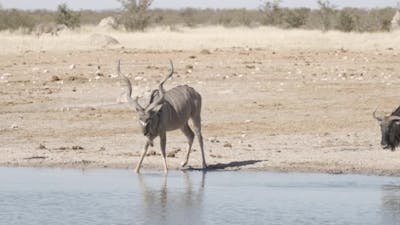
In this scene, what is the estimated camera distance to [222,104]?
21.1 metres

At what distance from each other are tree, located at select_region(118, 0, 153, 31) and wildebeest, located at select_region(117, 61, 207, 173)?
33894mm

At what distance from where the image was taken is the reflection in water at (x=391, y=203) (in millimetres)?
11398

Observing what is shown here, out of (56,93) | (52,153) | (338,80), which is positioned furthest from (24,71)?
(52,153)

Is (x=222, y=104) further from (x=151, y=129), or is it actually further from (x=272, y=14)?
(x=272, y=14)

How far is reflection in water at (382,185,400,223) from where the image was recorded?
37.4 feet

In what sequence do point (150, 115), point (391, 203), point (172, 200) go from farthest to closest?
point (150, 115), point (172, 200), point (391, 203)

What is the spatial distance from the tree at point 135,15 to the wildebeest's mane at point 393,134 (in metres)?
34.5

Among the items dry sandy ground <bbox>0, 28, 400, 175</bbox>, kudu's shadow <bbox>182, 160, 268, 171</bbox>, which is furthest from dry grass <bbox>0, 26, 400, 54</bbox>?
kudu's shadow <bbox>182, 160, 268, 171</bbox>

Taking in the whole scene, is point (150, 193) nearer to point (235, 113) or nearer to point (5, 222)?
point (5, 222)

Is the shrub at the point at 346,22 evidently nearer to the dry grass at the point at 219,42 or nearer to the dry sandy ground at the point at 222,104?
the dry grass at the point at 219,42

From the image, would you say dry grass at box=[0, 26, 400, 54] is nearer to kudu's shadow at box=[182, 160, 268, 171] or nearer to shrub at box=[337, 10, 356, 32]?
shrub at box=[337, 10, 356, 32]

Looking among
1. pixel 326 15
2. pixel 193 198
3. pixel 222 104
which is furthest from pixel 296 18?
pixel 193 198

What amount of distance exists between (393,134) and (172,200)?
398cm

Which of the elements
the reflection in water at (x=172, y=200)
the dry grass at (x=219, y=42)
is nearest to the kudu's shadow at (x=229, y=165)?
the reflection in water at (x=172, y=200)
